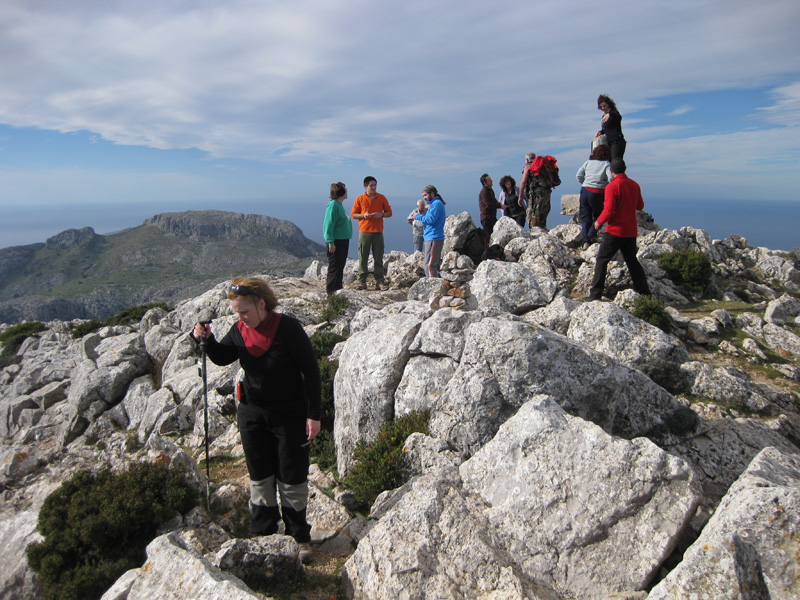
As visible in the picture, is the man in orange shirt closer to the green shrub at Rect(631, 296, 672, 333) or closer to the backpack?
the backpack

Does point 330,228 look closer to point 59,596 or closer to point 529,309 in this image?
point 529,309

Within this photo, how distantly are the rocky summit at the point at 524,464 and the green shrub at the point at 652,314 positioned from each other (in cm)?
20

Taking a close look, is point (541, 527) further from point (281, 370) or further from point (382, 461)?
point (281, 370)

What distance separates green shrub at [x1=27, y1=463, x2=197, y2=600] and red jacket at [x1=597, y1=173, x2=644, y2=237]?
39.7ft

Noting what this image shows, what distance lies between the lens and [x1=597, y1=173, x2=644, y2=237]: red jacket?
1245cm

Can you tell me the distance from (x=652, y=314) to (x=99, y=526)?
12.8m

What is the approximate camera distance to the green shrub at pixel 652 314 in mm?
12023

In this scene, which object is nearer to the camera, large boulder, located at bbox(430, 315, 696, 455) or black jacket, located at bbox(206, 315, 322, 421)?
black jacket, located at bbox(206, 315, 322, 421)

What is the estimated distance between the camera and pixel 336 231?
16.0 metres

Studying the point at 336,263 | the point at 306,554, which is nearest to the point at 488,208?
the point at 336,263

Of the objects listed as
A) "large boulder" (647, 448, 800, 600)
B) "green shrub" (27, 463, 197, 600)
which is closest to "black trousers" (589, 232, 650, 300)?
"large boulder" (647, 448, 800, 600)

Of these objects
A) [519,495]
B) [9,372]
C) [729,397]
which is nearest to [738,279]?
[729,397]

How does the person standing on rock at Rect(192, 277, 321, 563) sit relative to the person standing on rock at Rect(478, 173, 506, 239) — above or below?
below

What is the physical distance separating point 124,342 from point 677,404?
20.7 metres
